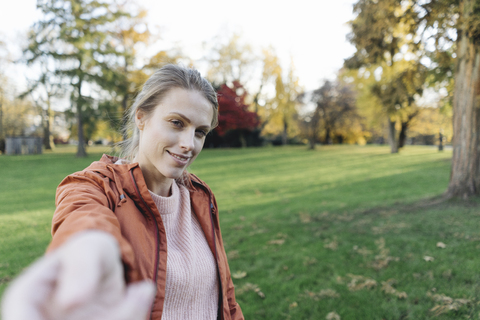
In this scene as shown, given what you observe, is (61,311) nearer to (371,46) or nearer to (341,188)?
(371,46)

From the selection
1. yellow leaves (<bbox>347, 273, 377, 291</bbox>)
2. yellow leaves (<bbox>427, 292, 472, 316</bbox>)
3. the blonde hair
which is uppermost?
the blonde hair

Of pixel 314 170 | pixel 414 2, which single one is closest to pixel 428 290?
pixel 414 2

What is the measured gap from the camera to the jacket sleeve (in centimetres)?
91

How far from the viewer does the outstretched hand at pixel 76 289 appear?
0.48 meters

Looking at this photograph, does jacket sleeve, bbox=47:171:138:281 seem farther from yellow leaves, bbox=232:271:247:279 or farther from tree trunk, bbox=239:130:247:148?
tree trunk, bbox=239:130:247:148

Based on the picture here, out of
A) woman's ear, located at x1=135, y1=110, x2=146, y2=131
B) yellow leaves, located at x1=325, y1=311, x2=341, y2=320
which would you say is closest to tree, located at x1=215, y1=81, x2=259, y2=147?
yellow leaves, located at x1=325, y1=311, x2=341, y2=320

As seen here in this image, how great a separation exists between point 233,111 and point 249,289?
79.5 ft

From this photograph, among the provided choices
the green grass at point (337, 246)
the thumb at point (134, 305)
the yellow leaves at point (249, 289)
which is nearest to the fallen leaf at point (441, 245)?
the green grass at point (337, 246)

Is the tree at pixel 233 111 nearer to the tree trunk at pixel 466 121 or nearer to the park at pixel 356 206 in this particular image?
the park at pixel 356 206

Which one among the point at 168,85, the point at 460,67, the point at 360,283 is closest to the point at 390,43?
the point at 460,67

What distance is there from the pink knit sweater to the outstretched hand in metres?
0.96

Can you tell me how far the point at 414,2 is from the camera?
22.5 feet

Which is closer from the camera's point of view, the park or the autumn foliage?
the park

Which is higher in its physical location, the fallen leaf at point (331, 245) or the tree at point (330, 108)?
the tree at point (330, 108)
